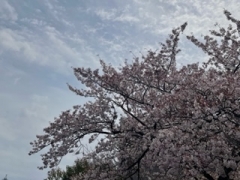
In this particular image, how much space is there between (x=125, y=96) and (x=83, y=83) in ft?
6.13

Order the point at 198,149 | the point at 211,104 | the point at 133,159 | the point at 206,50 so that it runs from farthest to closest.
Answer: the point at 206,50
the point at 133,159
the point at 198,149
the point at 211,104

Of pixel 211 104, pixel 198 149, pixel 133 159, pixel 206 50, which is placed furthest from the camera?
pixel 206 50

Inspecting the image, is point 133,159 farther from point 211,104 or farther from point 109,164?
point 211,104

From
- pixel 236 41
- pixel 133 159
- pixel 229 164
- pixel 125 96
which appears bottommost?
pixel 229 164

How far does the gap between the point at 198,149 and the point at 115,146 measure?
366 centimetres

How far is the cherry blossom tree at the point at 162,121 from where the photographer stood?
6.10 metres

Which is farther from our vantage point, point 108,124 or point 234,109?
point 108,124

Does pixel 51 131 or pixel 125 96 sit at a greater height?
pixel 125 96

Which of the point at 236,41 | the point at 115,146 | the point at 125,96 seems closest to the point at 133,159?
the point at 115,146

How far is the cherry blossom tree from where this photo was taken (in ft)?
20.0

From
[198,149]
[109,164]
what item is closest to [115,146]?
[109,164]

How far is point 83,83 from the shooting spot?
10594 mm

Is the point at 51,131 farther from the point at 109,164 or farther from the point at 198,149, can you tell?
the point at 198,149

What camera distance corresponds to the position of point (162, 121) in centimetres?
747
